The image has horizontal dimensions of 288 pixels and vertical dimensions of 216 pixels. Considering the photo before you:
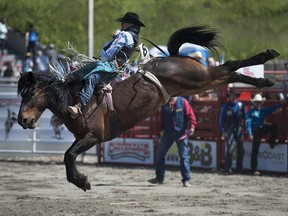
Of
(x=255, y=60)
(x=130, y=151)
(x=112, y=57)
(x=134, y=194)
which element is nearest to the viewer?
(x=112, y=57)

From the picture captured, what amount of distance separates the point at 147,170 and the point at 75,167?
23.2ft

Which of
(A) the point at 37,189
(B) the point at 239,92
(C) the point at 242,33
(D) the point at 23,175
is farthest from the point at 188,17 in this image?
(A) the point at 37,189

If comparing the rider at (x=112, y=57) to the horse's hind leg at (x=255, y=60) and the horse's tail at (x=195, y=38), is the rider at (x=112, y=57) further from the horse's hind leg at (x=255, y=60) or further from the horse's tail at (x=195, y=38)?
the horse's hind leg at (x=255, y=60)

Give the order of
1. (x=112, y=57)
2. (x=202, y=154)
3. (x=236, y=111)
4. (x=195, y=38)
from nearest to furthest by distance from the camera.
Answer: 1. (x=112, y=57)
2. (x=195, y=38)
3. (x=236, y=111)
4. (x=202, y=154)

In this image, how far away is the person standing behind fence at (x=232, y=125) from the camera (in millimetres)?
16297

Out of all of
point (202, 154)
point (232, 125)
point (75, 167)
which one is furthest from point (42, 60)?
point (75, 167)

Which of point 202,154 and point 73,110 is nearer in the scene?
point 73,110

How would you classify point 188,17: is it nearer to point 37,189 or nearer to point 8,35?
point 8,35

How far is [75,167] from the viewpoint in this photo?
10.2 metres

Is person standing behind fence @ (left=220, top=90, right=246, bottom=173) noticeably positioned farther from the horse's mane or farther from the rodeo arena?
the horse's mane

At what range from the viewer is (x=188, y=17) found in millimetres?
29438

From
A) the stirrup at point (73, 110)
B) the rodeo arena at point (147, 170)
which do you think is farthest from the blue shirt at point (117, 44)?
the rodeo arena at point (147, 170)

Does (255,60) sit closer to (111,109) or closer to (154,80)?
(154,80)

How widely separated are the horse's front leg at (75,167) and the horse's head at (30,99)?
23.9 inches
